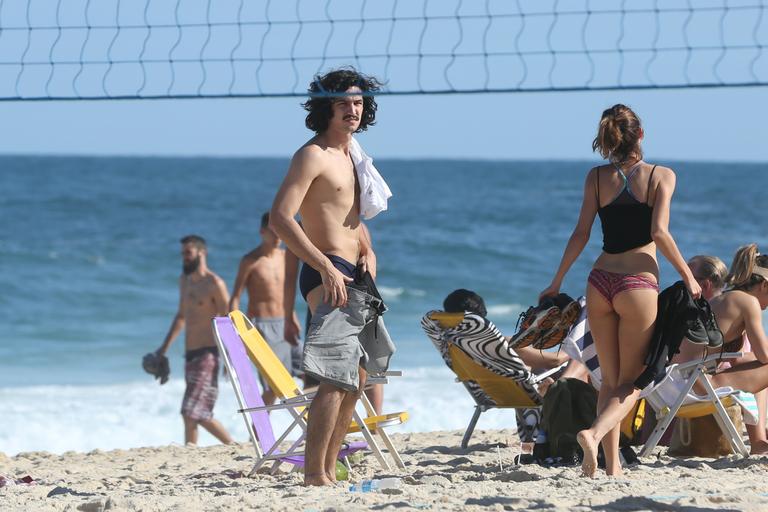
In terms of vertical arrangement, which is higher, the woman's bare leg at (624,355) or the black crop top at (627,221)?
→ the black crop top at (627,221)

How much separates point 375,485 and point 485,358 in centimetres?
135

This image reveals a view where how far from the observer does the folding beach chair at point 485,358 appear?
605 cm

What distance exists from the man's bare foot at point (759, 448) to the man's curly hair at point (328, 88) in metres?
2.55

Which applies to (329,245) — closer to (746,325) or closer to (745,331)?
(746,325)

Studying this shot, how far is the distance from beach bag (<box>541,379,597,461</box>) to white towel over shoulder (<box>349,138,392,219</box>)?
4.50 ft

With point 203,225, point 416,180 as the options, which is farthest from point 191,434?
point 416,180

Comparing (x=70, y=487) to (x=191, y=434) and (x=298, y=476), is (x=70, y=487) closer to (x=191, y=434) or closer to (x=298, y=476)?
(x=298, y=476)

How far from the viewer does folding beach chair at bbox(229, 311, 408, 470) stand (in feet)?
18.1

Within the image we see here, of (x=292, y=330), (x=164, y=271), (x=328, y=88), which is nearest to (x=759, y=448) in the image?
(x=328, y=88)

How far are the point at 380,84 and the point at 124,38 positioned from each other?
3.69ft

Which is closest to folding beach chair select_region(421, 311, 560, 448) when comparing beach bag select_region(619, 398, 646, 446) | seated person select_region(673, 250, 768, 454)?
beach bag select_region(619, 398, 646, 446)

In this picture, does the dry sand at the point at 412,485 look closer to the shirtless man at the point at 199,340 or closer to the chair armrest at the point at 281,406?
the chair armrest at the point at 281,406

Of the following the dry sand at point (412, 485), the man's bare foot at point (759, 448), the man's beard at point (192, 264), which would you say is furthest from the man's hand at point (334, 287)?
the man's beard at point (192, 264)

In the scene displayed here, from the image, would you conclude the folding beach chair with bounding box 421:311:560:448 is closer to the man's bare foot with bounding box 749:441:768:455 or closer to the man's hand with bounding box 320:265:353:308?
the man's bare foot with bounding box 749:441:768:455
